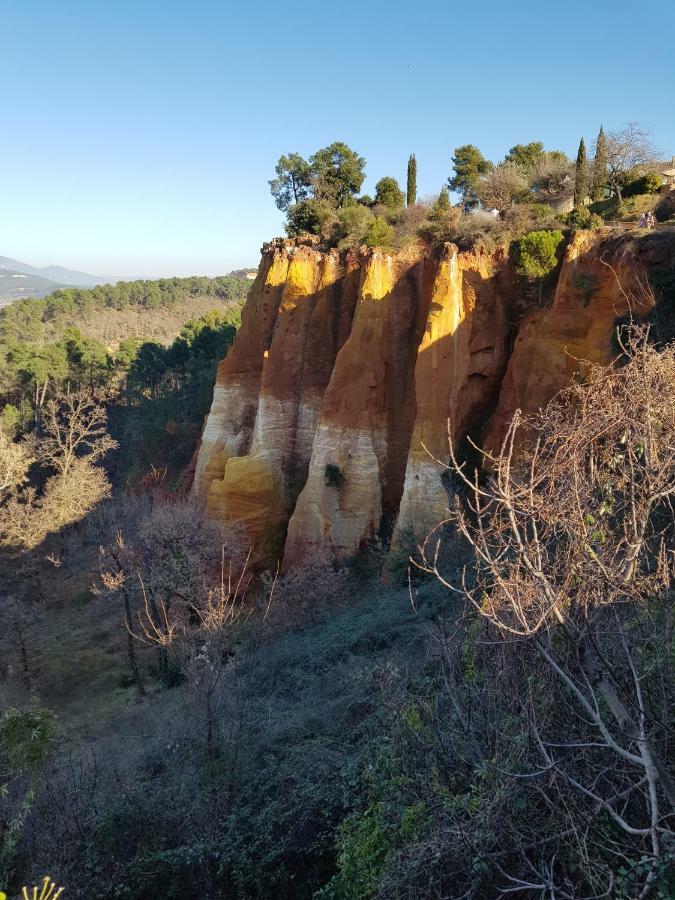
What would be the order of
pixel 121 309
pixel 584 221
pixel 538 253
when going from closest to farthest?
pixel 584 221
pixel 538 253
pixel 121 309

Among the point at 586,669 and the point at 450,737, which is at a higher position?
the point at 586,669

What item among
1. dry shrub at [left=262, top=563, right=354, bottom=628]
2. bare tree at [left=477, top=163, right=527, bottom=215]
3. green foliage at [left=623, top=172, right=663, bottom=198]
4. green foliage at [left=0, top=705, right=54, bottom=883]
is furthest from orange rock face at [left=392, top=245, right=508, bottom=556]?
green foliage at [left=0, top=705, right=54, bottom=883]

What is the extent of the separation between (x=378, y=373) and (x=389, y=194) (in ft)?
35.0

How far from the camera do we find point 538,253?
50.6 feet

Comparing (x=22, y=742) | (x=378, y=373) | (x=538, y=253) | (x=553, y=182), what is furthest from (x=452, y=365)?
(x=22, y=742)

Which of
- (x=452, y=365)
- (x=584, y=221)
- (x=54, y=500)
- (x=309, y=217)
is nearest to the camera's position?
(x=584, y=221)

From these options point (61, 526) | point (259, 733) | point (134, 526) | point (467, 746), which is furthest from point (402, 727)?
point (61, 526)

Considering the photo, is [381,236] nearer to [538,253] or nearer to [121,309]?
[538,253]

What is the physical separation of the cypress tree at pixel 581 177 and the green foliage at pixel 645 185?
5.40 feet

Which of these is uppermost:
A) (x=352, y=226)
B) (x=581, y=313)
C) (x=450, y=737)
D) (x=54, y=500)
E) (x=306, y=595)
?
(x=352, y=226)

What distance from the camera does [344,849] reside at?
5.11 metres

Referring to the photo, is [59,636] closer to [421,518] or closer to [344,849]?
[421,518]

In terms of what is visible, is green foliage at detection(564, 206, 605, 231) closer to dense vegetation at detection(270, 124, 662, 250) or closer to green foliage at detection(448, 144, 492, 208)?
dense vegetation at detection(270, 124, 662, 250)

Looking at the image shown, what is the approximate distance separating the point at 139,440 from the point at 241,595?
1954 cm
